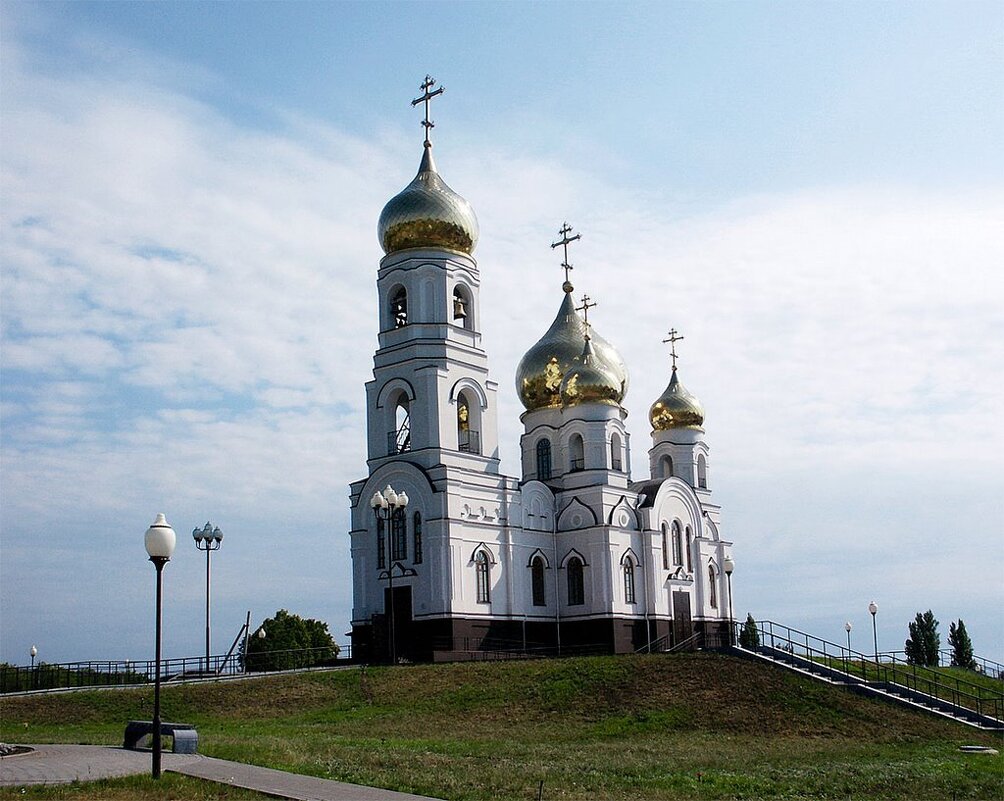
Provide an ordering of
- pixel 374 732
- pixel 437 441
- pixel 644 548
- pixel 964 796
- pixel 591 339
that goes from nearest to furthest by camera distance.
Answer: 1. pixel 964 796
2. pixel 374 732
3. pixel 437 441
4. pixel 644 548
5. pixel 591 339

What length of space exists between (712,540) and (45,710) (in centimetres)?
3008

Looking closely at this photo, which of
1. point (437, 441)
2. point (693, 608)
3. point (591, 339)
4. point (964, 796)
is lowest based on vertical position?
point (964, 796)

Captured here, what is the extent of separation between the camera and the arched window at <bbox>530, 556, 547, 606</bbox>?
4459 cm

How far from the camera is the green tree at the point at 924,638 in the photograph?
58.6m

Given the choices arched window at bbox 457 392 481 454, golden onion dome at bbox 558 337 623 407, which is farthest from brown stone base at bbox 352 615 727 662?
golden onion dome at bbox 558 337 623 407

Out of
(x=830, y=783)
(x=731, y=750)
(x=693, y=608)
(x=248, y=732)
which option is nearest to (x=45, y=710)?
(x=248, y=732)

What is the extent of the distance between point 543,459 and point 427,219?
11.1m

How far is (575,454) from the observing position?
47250mm

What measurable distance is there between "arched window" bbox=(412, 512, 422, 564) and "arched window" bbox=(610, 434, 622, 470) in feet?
29.8

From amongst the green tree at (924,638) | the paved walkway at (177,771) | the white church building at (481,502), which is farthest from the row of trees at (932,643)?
the paved walkway at (177,771)

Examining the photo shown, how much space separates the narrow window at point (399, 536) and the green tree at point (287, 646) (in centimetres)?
397

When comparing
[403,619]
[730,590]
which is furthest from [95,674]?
[730,590]

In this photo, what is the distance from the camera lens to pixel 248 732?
2414cm

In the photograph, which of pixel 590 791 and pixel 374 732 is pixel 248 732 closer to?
pixel 374 732
